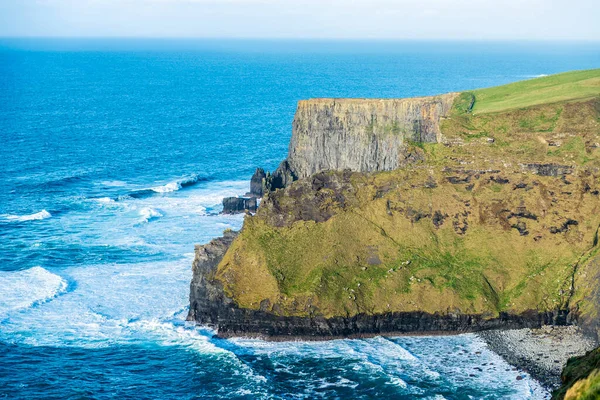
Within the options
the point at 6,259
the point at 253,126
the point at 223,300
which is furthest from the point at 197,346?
the point at 253,126

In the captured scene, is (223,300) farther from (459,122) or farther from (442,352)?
(459,122)

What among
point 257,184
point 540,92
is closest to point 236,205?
point 257,184

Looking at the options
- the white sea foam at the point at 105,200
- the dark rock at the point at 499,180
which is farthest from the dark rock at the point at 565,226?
the white sea foam at the point at 105,200

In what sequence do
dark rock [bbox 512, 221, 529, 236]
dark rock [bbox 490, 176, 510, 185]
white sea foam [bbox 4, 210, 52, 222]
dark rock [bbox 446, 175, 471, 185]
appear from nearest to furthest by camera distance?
dark rock [bbox 512, 221, 529, 236]
dark rock [bbox 490, 176, 510, 185]
dark rock [bbox 446, 175, 471, 185]
white sea foam [bbox 4, 210, 52, 222]

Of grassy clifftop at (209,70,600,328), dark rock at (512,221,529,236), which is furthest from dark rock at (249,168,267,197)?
dark rock at (512,221,529,236)

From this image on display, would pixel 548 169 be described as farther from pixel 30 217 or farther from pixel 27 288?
pixel 30 217

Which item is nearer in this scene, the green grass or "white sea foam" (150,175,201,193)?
the green grass

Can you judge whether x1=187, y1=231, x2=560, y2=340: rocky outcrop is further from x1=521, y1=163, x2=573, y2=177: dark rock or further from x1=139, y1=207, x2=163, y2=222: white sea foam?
x1=139, y1=207, x2=163, y2=222: white sea foam
